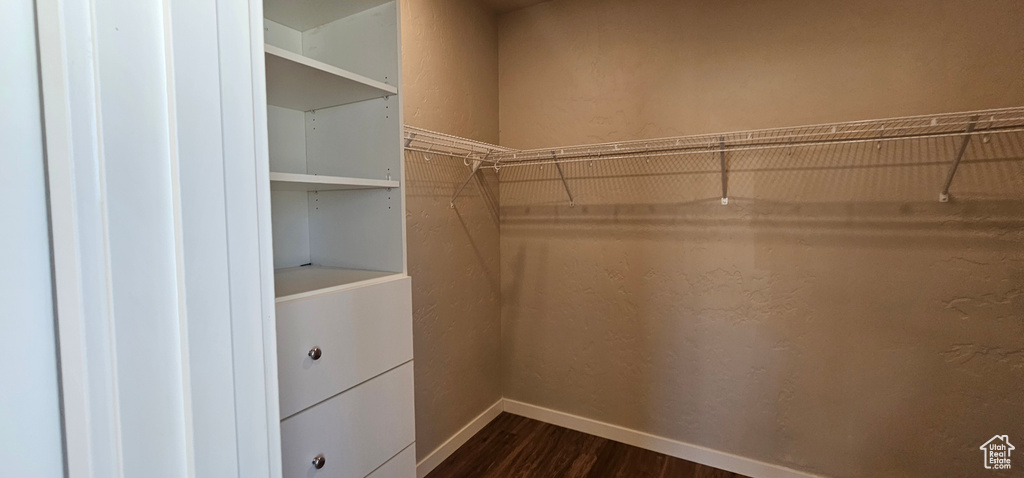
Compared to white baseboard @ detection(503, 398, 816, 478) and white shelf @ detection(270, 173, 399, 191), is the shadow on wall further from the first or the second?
white shelf @ detection(270, 173, 399, 191)

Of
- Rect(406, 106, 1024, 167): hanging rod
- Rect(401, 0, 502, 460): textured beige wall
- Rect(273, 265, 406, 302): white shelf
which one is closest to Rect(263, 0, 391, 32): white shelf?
Rect(406, 106, 1024, 167): hanging rod

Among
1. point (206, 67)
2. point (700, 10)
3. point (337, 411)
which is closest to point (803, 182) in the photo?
point (700, 10)

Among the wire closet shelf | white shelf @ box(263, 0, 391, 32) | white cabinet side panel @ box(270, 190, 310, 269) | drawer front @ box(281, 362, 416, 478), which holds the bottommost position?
drawer front @ box(281, 362, 416, 478)

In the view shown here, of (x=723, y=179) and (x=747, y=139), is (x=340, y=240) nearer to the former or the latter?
(x=723, y=179)

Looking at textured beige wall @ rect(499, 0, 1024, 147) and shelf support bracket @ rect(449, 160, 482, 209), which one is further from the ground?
textured beige wall @ rect(499, 0, 1024, 147)

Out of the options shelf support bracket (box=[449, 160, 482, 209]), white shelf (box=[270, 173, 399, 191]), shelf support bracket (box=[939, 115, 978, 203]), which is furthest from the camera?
shelf support bracket (box=[449, 160, 482, 209])

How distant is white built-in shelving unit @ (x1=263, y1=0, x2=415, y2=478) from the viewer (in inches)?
41.7

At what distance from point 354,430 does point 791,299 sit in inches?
70.1

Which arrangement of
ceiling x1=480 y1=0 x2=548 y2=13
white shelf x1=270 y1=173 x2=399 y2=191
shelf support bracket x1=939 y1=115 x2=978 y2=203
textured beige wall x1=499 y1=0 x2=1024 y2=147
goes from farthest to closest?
1. ceiling x1=480 y1=0 x2=548 y2=13
2. textured beige wall x1=499 y1=0 x2=1024 y2=147
3. shelf support bracket x1=939 y1=115 x2=978 y2=203
4. white shelf x1=270 y1=173 x2=399 y2=191

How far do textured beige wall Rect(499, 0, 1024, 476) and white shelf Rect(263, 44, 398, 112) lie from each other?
1277 millimetres

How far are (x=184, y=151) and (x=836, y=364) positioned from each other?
2278 millimetres

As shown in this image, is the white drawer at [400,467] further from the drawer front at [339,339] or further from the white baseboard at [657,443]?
the white baseboard at [657,443]

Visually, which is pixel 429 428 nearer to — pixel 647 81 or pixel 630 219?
pixel 630 219

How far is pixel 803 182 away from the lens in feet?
6.18
